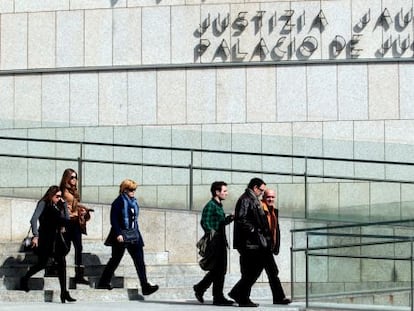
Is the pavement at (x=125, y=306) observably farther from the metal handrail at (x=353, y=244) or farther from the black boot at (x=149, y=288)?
the metal handrail at (x=353, y=244)

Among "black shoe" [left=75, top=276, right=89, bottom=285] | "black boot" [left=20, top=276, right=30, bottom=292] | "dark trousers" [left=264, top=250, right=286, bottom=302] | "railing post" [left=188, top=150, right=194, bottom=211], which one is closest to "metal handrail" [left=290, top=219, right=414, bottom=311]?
"dark trousers" [left=264, top=250, right=286, bottom=302]

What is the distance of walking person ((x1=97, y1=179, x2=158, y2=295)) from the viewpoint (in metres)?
21.4

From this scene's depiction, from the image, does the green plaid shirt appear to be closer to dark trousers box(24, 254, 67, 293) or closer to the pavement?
the pavement

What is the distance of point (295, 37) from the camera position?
29938mm

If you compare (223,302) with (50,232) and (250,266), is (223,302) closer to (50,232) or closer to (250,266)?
(250,266)

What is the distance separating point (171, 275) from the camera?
2320cm

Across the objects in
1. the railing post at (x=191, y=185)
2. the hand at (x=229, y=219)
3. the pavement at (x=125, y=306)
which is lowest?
the pavement at (x=125, y=306)

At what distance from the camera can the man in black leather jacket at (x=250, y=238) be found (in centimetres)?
2022

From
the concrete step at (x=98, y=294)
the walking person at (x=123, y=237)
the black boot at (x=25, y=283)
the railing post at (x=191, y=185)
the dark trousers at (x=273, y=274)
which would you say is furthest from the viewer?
the railing post at (x=191, y=185)

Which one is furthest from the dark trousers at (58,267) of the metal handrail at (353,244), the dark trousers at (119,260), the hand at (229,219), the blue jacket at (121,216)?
the metal handrail at (353,244)

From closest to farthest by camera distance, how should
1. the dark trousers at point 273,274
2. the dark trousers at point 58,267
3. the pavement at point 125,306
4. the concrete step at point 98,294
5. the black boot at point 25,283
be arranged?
the pavement at point 125,306 → the dark trousers at point 58,267 → the dark trousers at point 273,274 → the concrete step at point 98,294 → the black boot at point 25,283

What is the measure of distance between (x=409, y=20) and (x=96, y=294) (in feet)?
36.5

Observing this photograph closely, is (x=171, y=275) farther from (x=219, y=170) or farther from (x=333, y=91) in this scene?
(x=333, y=91)

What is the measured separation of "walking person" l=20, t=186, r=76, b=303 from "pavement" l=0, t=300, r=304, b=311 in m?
0.44
